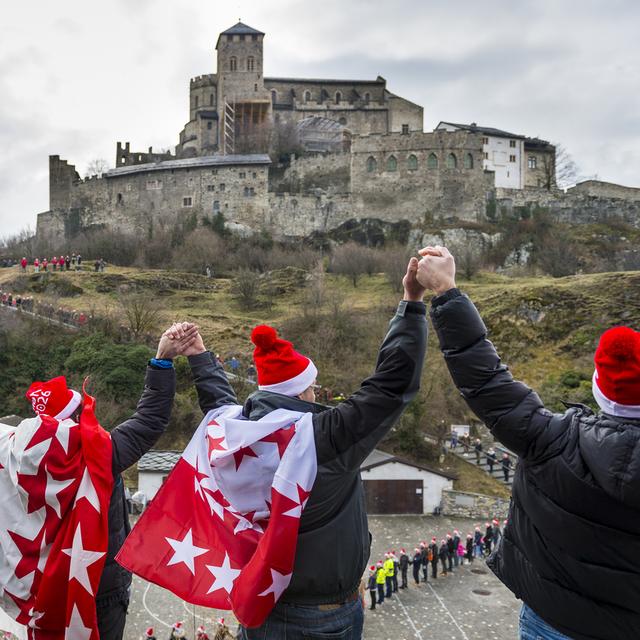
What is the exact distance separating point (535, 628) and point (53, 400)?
309cm

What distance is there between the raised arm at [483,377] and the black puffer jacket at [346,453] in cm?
19

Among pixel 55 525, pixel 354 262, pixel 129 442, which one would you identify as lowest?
pixel 55 525

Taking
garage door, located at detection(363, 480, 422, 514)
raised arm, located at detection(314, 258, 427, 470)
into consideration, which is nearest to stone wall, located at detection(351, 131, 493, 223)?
garage door, located at detection(363, 480, 422, 514)

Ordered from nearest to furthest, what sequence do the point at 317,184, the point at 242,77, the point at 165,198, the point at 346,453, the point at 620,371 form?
the point at 620,371
the point at 346,453
the point at 165,198
the point at 317,184
the point at 242,77

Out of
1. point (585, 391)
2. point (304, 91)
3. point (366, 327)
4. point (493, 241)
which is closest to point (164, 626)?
point (585, 391)

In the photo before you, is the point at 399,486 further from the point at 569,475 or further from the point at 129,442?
the point at 569,475

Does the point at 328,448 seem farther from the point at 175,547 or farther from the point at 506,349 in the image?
the point at 506,349

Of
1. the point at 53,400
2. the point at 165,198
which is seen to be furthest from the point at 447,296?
the point at 165,198

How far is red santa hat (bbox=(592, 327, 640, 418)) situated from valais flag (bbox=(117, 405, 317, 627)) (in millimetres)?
1362

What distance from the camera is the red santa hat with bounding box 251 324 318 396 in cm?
360

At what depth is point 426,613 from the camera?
15.4 meters

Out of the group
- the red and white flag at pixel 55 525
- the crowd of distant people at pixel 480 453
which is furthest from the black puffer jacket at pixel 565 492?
the crowd of distant people at pixel 480 453

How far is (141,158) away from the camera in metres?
68.6

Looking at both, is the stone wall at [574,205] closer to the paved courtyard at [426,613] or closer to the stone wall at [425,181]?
the stone wall at [425,181]
